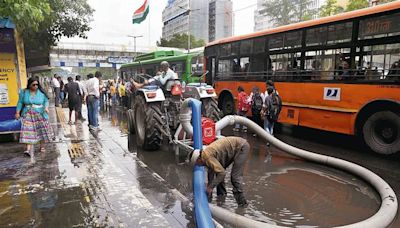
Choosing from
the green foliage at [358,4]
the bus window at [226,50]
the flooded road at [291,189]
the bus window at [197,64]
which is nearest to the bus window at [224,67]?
the bus window at [226,50]

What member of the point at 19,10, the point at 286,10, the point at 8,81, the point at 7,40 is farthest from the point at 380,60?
the point at 286,10

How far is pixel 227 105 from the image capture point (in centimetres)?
1226

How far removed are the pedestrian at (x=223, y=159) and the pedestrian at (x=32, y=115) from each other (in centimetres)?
385

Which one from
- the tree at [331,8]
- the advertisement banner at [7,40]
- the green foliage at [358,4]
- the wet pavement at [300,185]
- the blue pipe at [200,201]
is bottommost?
the wet pavement at [300,185]

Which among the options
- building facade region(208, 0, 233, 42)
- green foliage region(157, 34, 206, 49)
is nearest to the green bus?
building facade region(208, 0, 233, 42)

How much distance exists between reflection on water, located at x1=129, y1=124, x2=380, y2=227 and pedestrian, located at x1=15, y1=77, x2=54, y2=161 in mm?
2047

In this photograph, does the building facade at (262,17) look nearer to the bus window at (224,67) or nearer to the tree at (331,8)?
the tree at (331,8)

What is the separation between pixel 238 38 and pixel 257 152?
207 inches

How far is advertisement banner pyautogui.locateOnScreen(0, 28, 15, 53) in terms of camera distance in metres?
7.83

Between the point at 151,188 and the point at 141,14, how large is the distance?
22356mm

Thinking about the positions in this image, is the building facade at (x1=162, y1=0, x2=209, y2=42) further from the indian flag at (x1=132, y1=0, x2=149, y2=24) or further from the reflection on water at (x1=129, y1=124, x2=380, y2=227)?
the reflection on water at (x1=129, y1=124, x2=380, y2=227)

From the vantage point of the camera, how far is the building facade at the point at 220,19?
4019 cm

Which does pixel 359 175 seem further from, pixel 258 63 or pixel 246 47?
pixel 246 47

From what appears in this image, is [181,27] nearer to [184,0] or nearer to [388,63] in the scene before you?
[184,0]
